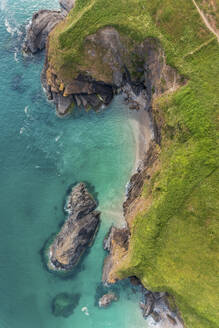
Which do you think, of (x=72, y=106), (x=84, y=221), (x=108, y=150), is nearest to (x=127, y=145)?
(x=108, y=150)

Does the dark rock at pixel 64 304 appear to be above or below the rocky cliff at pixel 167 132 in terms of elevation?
below

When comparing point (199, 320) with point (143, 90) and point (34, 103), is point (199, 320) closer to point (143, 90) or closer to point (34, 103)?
point (143, 90)

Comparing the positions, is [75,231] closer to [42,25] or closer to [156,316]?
[156,316]

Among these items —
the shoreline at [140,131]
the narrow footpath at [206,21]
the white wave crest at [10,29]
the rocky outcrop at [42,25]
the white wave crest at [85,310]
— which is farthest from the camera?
the white wave crest at [10,29]

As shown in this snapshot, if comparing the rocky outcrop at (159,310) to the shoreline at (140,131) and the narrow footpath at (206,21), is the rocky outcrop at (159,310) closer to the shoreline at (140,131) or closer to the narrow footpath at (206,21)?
the shoreline at (140,131)

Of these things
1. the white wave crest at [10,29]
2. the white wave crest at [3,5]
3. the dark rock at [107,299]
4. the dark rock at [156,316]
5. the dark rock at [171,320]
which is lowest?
the dark rock at [107,299]

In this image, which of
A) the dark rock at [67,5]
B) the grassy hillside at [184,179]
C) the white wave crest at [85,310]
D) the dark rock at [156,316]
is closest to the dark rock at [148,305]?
the dark rock at [156,316]

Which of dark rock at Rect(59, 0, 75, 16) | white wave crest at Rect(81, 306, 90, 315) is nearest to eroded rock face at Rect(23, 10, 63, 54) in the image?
dark rock at Rect(59, 0, 75, 16)

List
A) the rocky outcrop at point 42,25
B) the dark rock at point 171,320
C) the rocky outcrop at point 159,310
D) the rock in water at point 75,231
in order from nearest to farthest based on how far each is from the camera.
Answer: the dark rock at point 171,320
the rocky outcrop at point 159,310
the rock in water at point 75,231
the rocky outcrop at point 42,25
